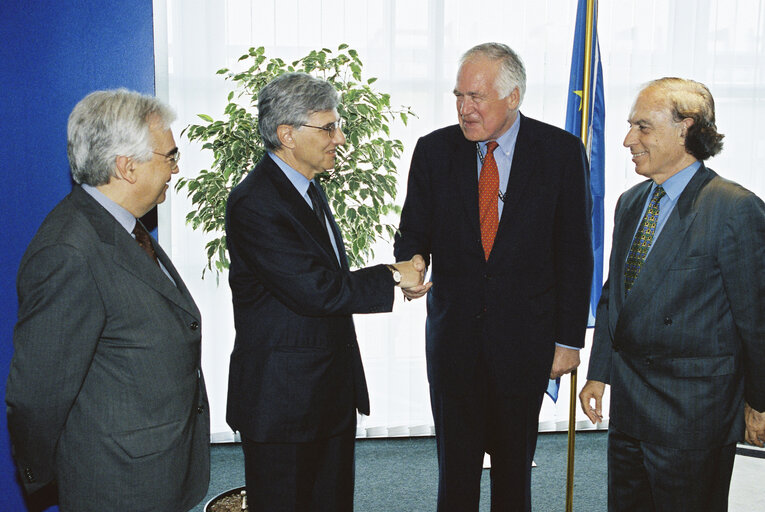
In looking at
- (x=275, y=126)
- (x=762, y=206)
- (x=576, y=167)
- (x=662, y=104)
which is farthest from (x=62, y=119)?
(x=762, y=206)

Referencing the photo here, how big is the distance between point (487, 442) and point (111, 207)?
1565 mm

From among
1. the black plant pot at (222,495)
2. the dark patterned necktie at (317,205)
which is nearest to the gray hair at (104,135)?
the dark patterned necktie at (317,205)

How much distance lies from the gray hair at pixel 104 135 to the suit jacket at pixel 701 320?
1.57 metres

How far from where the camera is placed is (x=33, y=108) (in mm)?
2842

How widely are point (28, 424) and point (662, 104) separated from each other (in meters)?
2.03

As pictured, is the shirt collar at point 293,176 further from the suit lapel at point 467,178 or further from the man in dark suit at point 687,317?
the man in dark suit at point 687,317

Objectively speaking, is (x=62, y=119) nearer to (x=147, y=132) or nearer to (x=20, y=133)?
(x=20, y=133)

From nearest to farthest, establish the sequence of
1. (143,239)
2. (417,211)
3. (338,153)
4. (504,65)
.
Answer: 1. (143,239)
2. (504,65)
3. (417,211)
4. (338,153)

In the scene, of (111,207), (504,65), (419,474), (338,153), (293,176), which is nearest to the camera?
(111,207)

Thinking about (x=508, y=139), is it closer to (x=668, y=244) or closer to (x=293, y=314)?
(x=668, y=244)

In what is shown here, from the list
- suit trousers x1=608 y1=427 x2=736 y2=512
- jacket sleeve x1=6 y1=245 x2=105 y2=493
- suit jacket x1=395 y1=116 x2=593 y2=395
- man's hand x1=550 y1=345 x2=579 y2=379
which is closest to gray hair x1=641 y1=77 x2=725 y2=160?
suit jacket x1=395 y1=116 x2=593 y2=395

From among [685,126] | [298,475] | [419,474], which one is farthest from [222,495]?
[685,126]

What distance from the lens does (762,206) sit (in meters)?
1.97

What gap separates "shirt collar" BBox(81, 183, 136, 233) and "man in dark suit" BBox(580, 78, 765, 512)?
1553 millimetres
